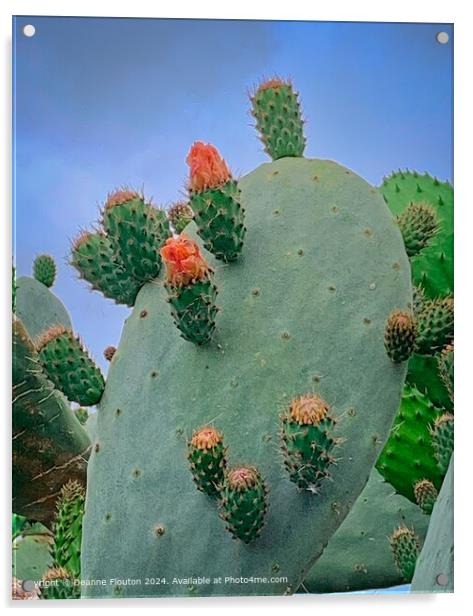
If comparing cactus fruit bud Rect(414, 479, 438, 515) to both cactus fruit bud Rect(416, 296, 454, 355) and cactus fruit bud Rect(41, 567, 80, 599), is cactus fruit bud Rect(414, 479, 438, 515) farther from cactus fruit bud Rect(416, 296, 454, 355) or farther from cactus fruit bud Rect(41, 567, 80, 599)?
cactus fruit bud Rect(41, 567, 80, 599)

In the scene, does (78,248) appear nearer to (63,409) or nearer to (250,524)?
(63,409)

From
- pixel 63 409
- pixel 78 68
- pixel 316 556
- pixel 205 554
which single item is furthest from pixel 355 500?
pixel 78 68

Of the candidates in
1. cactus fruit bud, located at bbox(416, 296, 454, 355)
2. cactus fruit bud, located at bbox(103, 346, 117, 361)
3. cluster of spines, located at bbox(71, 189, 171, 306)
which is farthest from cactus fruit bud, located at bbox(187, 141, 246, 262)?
cactus fruit bud, located at bbox(416, 296, 454, 355)

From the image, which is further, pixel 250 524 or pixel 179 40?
pixel 179 40

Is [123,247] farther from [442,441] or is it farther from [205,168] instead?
[442,441]

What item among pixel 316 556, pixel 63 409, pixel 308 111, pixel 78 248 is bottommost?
pixel 316 556

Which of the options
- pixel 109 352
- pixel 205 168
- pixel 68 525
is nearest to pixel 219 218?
pixel 205 168

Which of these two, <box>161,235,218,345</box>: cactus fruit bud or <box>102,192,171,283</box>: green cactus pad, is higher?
<box>102,192,171,283</box>: green cactus pad
